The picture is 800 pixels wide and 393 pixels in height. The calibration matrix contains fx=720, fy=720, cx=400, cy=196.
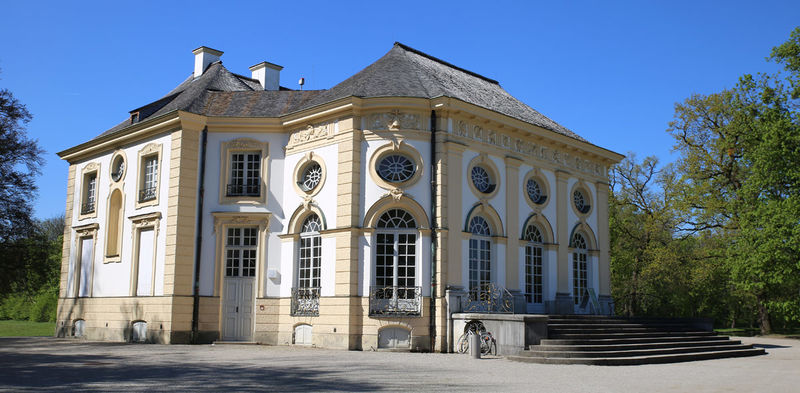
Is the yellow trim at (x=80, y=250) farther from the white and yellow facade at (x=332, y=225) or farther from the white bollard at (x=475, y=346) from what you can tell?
the white bollard at (x=475, y=346)

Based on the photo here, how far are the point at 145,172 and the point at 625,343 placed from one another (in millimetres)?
15233

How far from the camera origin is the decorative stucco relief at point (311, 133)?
20250 mm

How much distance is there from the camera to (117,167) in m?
24.3

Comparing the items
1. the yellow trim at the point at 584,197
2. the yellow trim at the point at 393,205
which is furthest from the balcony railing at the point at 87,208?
the yellow trim at the point at 584,197

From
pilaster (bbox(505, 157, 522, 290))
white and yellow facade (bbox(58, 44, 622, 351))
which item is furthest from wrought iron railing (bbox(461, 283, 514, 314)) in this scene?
pilaster (bbox(505, 157, 522, 290))

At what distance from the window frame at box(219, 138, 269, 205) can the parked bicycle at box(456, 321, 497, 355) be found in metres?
7.26

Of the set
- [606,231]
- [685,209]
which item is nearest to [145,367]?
[606,231]

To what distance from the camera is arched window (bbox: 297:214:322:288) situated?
66.0ft

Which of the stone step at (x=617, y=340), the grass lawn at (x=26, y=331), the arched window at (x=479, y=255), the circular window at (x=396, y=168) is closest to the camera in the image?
the stone step at (x=617, y=340)

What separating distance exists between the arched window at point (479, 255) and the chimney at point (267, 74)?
11.1m

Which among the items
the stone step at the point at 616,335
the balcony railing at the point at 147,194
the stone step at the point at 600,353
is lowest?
the stone step at the point at 600,353

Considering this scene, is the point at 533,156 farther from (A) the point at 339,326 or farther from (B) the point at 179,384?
(B) the point at 179,384

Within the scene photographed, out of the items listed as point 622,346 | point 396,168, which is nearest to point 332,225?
point 396,168

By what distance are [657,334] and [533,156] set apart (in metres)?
6.52
